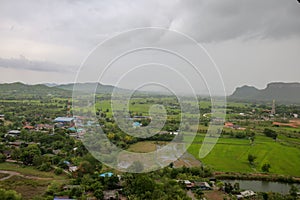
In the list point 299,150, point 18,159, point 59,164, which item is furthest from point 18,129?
point 299,150

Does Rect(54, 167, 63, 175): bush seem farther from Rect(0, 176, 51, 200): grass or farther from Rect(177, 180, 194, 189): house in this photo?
Rect(177, 180, 194, 189): house

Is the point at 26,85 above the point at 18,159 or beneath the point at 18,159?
above

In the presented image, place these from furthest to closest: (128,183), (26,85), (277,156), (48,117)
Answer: (26,85) < (48,117) < (277,156) < (128,183)

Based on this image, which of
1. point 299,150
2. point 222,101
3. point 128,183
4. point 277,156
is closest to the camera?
point 222,101

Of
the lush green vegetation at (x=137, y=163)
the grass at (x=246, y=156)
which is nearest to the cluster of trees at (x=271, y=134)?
the lush green vegetation at (x=137, y=163)

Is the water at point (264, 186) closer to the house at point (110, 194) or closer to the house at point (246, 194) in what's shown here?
the house at point (246, 194)

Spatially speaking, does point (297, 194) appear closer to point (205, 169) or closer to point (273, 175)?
point (273, 175)

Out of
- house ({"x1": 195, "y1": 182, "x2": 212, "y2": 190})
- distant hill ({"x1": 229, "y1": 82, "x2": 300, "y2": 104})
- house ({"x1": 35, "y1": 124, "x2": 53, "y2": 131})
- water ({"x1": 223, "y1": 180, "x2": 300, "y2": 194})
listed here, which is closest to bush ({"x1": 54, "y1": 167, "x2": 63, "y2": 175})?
house ({"x1": 195, "y1": 182, "x2": 212, "y2": 190})
